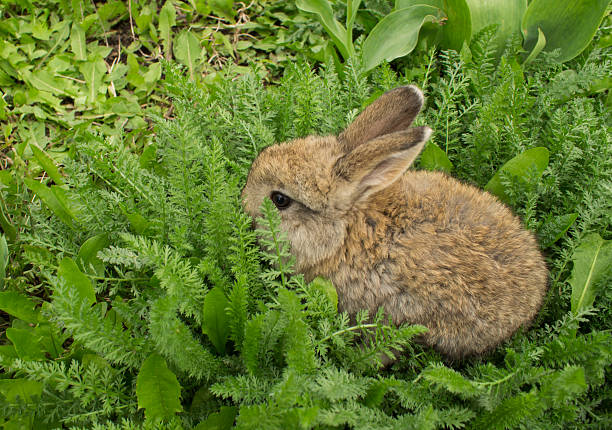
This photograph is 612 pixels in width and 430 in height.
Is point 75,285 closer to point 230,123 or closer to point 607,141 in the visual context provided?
point 230,123

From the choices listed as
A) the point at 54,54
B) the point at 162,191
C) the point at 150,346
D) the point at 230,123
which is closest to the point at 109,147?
the point at 162,191

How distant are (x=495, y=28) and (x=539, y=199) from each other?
59.5 inches

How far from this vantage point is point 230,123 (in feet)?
12.4

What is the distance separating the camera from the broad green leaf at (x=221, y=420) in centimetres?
260

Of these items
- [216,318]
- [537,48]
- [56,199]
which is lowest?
[216,318]

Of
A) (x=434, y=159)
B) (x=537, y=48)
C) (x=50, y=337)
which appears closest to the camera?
(x=50, y=337)

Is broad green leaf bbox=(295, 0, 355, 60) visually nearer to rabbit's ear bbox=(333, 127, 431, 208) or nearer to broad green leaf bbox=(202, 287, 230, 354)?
A: rabbit's ear bbox=(333, 127, 431, 208)

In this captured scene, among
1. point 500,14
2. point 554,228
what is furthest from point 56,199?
point 500,14

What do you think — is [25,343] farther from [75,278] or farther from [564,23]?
[564,23]

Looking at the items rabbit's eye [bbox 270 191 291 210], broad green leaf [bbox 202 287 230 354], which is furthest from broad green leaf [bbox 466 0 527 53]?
broad green leaf [bbox 202 287 230 354]

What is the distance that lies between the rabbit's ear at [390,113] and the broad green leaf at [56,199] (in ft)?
6.56

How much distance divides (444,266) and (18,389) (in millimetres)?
2477

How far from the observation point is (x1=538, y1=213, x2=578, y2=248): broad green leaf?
3334 millimetres

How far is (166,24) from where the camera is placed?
5.07 meters
